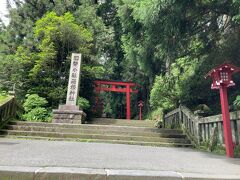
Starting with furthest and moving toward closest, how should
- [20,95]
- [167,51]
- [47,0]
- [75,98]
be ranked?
1. [47,0]
2. [20,95]
3. [75,98]
4. [167,51]

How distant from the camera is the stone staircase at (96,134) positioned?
722 centimetres

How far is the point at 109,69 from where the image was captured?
17797 millimetres

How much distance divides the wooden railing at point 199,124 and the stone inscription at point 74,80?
4.40 metres

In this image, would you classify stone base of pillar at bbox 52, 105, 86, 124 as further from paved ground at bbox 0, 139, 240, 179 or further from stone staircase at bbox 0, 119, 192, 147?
paved ground at bbox 0, 139, 240, 179

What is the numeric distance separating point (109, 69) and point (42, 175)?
607 inches

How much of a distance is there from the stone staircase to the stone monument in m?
1.35

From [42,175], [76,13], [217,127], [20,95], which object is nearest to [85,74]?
[20,95]

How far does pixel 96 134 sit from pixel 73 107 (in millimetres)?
2728

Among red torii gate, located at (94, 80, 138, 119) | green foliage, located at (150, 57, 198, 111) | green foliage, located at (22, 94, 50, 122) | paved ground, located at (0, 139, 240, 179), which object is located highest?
red torii gate, located at (94, 80, 138, 119)

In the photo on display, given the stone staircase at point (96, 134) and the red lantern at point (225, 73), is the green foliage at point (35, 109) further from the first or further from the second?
the red lantern at point (225, 73)

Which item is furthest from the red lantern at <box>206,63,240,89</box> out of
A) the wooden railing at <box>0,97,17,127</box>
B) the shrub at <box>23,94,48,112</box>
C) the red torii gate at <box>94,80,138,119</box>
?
the red torii gate at <box>94,80,138,119</box>

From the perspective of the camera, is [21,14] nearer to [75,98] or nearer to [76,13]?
[76,13]

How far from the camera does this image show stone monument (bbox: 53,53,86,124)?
377 inches

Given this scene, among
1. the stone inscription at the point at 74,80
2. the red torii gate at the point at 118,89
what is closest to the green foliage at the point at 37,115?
the stone inscription at the point at 74,80
